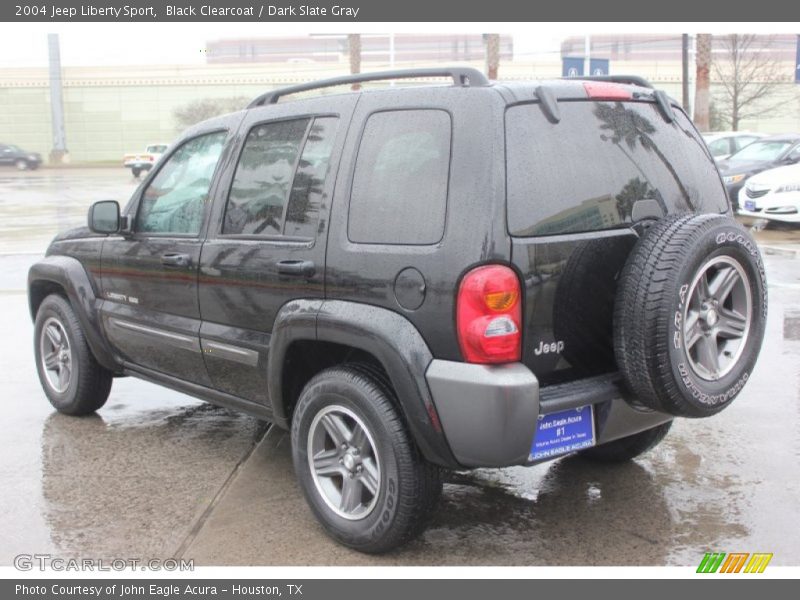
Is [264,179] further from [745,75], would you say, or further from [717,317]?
[745,75]

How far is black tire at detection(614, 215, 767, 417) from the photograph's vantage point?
352 centimetres

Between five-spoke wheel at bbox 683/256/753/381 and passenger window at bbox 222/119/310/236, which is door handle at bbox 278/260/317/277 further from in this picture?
five-spoke wheel at bbox 683/256/753/381

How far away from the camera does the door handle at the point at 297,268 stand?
158 inches

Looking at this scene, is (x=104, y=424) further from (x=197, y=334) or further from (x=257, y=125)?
(x=257, y=125)

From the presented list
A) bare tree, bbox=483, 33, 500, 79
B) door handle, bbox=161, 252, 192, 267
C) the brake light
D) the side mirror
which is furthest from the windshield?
door handle, bbox=161, 252, 192, 267

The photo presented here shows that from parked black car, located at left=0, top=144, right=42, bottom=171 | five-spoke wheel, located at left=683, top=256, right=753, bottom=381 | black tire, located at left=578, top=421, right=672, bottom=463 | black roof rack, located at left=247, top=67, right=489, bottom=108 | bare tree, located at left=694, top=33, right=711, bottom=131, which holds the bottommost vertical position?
parked black car, located at left=0, top=144, right=42, bottom=171

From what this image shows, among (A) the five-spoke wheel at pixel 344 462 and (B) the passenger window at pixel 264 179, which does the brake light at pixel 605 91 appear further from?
(A) the five-spoke wheel at pixel 344 462

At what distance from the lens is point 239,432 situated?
18.5 feet

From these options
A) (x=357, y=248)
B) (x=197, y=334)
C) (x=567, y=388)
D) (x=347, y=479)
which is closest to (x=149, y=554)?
(x=347, y=479)

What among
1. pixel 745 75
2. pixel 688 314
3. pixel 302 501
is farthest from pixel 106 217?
pixel 745 75

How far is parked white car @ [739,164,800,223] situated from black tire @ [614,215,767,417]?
1248cm

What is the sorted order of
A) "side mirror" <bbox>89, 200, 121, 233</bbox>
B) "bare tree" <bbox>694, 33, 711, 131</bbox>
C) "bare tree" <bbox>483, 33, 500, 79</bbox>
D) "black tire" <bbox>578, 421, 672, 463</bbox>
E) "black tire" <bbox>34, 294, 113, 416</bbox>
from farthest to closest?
"bare tree" <bbox>483, 33, 500, 79</bbox> < "bare tree" <bbox>694, 33, 711, 131</bbox> < "black tire" <bbox>34, 294, 113, 416</bbox> < "side mirror" <bbox>89, 200, 121, 233</bbox> < "black tire" <bbox>578, 421, 672, 463</bbox>

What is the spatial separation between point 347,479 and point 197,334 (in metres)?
1.29

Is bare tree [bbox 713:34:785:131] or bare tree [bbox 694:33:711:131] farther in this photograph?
bare tree [bbox 713:34:785:131]
